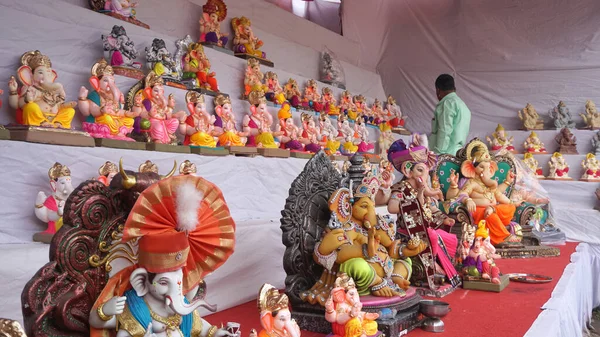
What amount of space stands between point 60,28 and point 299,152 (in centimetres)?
212

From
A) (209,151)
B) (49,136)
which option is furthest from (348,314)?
(209,151)

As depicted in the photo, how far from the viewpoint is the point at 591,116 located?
7.49m

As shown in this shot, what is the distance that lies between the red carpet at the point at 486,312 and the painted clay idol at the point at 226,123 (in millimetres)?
1740

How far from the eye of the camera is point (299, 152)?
183 inches

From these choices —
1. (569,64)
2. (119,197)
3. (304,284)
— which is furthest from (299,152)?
(569,64)

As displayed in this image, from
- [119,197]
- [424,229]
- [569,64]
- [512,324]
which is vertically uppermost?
[569,64]

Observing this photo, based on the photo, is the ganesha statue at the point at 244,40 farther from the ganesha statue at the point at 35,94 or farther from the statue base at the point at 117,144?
the ganesha statue at the point at 35,94

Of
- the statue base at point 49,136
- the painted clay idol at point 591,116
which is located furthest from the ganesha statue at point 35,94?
the painted clay idol at point 591,116

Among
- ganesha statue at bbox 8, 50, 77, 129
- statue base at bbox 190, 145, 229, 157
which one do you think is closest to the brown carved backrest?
ganesha statue at bbox 8, 50, 77, 129

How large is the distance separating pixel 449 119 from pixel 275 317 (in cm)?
340

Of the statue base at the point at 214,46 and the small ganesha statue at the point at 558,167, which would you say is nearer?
the statue base at the point at 214,46

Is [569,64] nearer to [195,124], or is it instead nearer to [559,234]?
[559,234]

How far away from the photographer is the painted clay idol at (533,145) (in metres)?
7.51

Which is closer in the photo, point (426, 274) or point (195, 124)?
point (426, 274)
